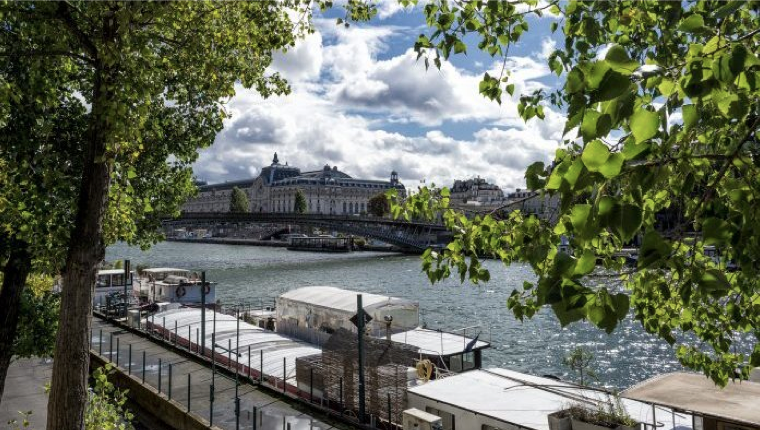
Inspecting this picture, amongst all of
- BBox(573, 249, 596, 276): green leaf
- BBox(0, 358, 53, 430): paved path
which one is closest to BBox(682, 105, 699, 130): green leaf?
BBox(573, 249, 596, 276): green leaf

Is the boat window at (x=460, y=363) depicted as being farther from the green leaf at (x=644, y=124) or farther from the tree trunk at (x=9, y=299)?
the green leaf at (x=644, y=124)

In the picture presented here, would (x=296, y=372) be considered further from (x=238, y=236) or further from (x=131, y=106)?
(x=238, y=236)

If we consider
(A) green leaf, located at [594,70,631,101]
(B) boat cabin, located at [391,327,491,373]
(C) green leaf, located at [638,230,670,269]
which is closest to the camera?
(A) green leaf, located at [594,70,631,101]

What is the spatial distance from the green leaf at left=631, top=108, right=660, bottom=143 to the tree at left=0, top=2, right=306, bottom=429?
13.6ft

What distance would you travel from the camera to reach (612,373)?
22.2 metres

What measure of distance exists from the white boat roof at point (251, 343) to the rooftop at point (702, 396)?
991cm

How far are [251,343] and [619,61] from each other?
65.0 ft

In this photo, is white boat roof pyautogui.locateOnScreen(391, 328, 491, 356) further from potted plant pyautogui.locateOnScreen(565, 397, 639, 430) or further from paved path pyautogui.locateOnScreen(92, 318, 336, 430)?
potted plant pyautogui.locateOnScreen(565, 397, 639, 430)

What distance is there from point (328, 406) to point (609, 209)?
46.3 feet

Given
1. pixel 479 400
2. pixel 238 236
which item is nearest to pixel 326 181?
pixel 238 236

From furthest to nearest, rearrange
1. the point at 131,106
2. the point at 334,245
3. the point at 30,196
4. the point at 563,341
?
the point at 334,245, the point at 563,341, the point at 30,196, the point at 131,106

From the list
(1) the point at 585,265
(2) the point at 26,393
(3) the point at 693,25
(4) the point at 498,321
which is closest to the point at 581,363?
(1) the point at 585,265

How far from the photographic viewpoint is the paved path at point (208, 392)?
1371 cm

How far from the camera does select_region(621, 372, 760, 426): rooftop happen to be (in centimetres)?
920
